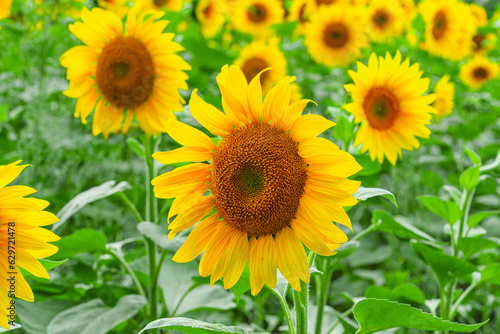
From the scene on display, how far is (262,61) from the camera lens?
288cm

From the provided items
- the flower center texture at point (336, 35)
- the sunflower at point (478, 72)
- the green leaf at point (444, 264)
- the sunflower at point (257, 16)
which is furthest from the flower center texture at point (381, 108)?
the sunflower at point (478, 72)

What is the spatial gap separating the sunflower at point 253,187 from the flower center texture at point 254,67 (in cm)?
190

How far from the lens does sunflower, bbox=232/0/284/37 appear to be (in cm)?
349

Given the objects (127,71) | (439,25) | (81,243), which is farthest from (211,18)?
(81,243)

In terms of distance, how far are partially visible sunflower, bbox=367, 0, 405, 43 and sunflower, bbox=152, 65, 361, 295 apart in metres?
2.13

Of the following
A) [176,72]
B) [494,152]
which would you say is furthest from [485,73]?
[176,72]

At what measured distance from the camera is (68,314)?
1.25 meters

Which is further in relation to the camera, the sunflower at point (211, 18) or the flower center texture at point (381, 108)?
the sunflower at point (211, 18)

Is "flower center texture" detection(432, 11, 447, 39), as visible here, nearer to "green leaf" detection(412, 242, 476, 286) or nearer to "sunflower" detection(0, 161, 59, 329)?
"green leaf" detection(412, 242, 476, 286)

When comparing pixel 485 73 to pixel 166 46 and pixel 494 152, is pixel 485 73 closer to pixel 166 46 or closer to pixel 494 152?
pixel 494 152

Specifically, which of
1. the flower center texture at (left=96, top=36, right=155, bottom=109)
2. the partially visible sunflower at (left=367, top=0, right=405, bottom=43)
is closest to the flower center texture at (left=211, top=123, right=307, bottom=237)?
the flower center texture at (left=96, top=36, right=155, bottom=109)

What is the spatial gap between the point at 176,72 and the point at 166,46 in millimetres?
80

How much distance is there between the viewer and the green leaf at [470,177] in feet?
4.30

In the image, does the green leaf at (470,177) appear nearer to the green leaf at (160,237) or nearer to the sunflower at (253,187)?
the sunflower at (253,187)
